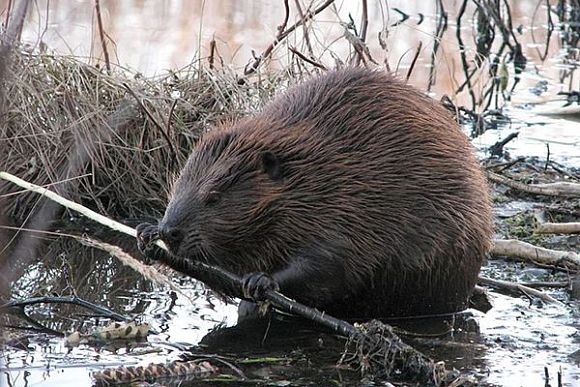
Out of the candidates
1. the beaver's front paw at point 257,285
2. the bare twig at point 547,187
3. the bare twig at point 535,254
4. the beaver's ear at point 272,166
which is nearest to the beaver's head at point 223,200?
the beaver's ear at point 272,166

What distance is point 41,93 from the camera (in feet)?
15.6

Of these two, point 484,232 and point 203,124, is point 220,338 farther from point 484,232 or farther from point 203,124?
point 203,124

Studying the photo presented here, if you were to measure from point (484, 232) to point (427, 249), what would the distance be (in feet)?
0.88

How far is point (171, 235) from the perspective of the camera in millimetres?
3381

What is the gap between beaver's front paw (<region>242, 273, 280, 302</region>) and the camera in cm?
332

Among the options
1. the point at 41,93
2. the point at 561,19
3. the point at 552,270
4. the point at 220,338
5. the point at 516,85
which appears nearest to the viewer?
the point at 220,338

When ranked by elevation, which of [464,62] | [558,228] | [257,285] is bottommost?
[257,285]

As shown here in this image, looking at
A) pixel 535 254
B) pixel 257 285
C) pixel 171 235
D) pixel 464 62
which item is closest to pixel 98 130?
pixel 171 235

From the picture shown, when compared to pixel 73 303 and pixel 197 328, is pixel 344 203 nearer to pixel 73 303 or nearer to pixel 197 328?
pixel 197 328

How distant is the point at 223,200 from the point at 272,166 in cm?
19

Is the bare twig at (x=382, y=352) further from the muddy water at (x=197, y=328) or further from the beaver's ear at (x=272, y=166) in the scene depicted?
the beaver's ear at (x=272, y=166)

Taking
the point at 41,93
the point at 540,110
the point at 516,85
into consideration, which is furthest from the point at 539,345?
the point at 516,85

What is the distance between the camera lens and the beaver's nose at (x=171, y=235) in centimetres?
338

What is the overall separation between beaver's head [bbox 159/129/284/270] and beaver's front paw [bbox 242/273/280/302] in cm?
18
